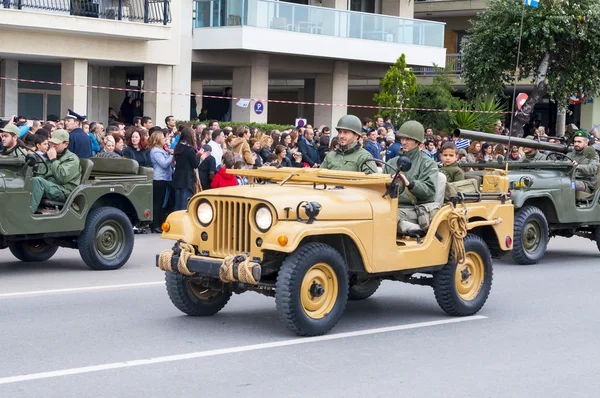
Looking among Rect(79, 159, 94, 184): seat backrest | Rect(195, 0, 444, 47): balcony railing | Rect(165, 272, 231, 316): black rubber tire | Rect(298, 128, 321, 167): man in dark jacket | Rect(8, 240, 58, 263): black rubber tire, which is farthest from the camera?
Rect(195, 0, 444, 47): balcony railing

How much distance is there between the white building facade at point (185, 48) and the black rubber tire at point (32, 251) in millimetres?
13755

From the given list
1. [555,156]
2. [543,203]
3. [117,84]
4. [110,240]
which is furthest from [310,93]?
[110,240]

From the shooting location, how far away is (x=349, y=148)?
9703 mm

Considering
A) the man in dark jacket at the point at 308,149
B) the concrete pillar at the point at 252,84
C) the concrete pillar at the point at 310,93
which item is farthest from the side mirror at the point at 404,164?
the concrete pillar at the point at 310,93

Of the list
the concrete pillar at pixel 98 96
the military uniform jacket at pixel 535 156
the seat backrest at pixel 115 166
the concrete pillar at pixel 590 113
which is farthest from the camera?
the concrete pillar at pixel 590 113

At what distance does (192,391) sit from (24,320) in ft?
9.61

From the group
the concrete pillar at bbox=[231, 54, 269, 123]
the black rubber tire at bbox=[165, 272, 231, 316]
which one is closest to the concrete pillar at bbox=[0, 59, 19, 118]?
the concrete pillar at bbox=[231, 54, 269, 123]

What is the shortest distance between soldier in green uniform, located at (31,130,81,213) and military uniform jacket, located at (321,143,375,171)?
11.8ft

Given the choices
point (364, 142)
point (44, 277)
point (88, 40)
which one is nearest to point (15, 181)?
point (44, 277)

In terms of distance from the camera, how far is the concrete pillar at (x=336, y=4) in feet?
116

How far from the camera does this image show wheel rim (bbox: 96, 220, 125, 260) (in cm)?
1235

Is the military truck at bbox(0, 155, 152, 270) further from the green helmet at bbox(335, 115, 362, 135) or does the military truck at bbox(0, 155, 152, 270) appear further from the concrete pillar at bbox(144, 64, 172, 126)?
the concrete pillar at bbox(144, 64, 172, 126)

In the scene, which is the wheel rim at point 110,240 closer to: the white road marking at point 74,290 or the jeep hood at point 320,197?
the white road marking at point 74,290

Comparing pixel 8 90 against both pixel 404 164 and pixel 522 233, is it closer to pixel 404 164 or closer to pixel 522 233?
pixel 522 233
